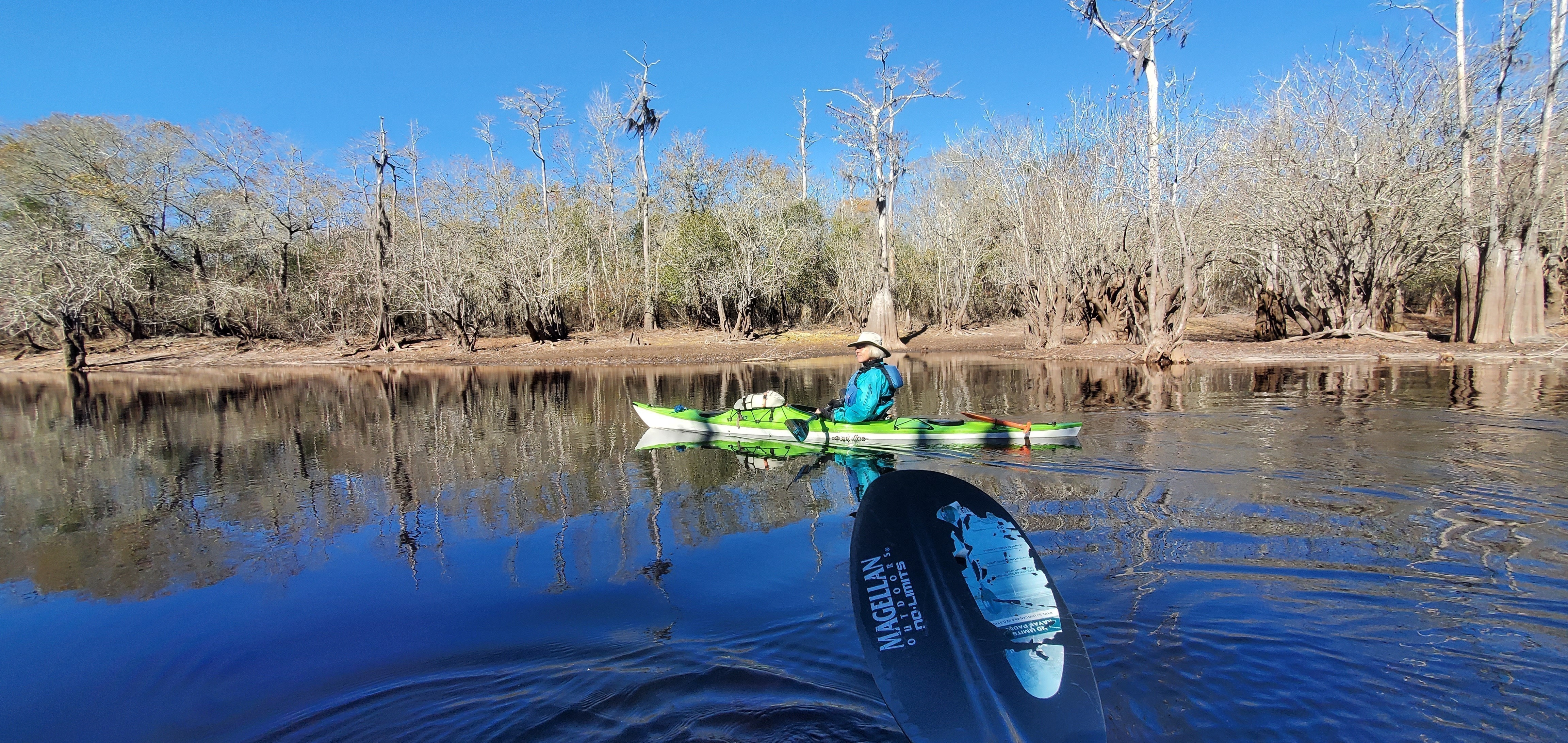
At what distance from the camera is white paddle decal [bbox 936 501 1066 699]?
3035 millimetres

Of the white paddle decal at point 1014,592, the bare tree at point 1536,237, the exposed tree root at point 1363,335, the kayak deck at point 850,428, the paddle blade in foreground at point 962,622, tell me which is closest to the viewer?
the paddle blade in foreground at point 962,622

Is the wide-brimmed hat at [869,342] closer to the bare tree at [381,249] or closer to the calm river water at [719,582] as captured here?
the calm river water at [719,582]

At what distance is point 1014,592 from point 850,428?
645 centimetres

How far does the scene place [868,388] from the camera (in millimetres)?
9359

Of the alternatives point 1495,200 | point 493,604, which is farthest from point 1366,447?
point 1495,200

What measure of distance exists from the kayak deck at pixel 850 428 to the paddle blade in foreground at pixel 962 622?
5.71 m

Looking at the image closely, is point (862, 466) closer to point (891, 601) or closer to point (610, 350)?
point (891, 601)

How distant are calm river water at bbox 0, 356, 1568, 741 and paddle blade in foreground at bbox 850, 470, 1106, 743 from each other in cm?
30

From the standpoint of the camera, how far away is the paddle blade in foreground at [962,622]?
9.55 ft

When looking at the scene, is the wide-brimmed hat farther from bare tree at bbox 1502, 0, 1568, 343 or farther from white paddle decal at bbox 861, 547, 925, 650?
bare tree at bbox 1502, 0, 1568, 343

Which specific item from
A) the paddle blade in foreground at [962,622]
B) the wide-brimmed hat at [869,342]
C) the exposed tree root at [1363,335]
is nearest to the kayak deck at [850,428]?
the wide-brimmed hat at [869,342]

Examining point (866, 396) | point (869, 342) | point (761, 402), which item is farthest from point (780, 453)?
point (869, 342)

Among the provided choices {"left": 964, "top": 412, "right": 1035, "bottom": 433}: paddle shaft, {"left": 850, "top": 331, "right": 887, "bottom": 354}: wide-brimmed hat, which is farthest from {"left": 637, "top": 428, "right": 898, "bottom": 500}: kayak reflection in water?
{"left": 850, "top": 331, "right": 887, "bottom": 354}: wide-brimmed hat

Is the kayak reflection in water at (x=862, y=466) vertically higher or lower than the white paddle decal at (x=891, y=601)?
lower
